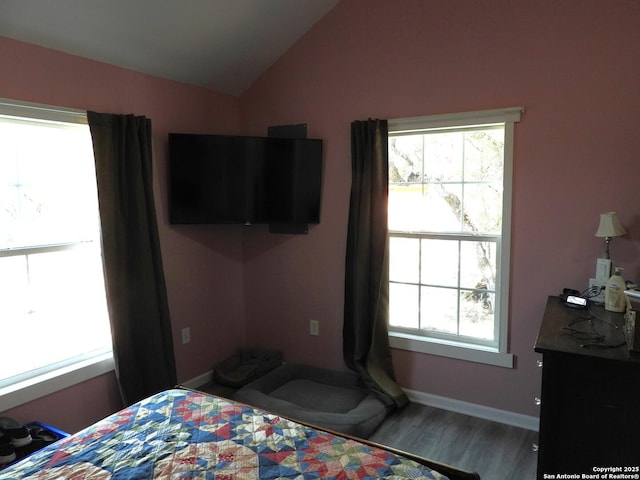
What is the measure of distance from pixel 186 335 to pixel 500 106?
2694mm

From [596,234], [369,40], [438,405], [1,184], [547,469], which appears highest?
[369,40]

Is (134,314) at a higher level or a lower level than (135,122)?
lower

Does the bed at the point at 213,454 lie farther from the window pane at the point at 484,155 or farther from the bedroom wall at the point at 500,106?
the window pane at the point at 484,155

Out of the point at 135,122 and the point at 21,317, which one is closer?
the point at 21,317

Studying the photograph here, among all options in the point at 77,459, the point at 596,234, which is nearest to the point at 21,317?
the point at 77,459

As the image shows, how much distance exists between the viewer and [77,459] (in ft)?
4.98

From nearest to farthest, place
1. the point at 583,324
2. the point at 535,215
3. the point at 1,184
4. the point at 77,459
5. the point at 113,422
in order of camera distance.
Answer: the point at 77,459 → the point at 113,422 → the point at 583,324 → the point at 1,184 → the point at 535,215

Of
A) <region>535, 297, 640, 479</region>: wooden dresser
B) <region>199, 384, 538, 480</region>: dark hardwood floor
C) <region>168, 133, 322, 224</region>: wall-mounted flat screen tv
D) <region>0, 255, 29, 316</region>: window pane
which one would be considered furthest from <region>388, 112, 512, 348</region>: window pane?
<region>0, 255, 29, 316</region>: window pane

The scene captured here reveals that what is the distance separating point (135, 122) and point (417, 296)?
220cm

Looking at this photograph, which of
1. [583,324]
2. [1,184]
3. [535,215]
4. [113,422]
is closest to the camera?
[113,422]

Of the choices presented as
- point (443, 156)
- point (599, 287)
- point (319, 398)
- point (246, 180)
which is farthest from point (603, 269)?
point (246, 180)

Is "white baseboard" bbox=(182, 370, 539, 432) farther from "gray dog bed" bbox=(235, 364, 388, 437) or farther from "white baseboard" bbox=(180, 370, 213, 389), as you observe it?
"white baseboard" bbox=(180, 370, 213, 389)

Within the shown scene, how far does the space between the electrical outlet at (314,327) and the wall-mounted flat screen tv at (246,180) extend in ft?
2.66

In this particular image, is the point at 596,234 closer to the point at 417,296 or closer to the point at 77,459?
the point at 417,296
